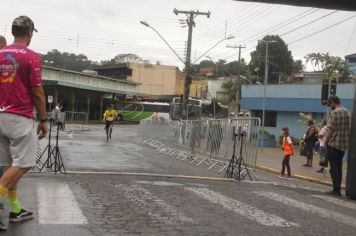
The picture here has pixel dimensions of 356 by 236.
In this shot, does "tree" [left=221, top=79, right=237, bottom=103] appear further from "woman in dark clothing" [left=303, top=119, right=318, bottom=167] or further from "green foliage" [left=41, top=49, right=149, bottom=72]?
"woman in dark clothing" [left=303, top=119, right=318, bottom=167]

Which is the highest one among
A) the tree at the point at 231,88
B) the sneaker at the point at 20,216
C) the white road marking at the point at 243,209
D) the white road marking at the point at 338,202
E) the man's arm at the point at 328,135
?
the tree at the point at 231,88

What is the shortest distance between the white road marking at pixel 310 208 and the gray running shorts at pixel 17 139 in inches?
165

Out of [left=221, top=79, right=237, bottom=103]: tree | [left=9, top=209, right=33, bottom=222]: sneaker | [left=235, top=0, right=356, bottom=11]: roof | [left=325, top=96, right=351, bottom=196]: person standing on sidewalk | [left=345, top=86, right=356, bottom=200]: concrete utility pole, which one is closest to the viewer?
[left=9, top=209, right=33, bottom=222]: sneaker

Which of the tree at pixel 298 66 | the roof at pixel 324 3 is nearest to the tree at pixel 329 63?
the tree at pixel 298 66

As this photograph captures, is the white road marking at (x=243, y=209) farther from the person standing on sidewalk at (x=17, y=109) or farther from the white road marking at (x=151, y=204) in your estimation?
the person standing on sidewalk at (x=17, y=109)

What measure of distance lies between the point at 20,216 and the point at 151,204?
2.07 metres

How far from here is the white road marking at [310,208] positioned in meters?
7.63

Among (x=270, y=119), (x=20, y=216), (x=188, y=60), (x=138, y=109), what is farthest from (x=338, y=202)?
(x=138, y=109)

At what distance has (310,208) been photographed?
848 cm

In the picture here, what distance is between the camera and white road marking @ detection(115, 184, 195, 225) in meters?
6.72

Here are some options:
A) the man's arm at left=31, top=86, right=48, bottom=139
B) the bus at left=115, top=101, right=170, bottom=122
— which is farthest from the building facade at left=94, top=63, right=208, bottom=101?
the man's arm at left=31, top=86, right=48, bottom=139

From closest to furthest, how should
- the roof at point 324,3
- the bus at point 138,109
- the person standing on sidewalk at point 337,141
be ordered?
1. the roof at point 324,3
2. the person standing on sidewalk at point 337,141
3. the bus at point 138,109

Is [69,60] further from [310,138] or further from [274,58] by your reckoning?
[310,138]

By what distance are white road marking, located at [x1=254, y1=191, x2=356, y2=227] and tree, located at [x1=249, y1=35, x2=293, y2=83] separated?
7599 cm
